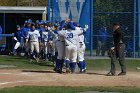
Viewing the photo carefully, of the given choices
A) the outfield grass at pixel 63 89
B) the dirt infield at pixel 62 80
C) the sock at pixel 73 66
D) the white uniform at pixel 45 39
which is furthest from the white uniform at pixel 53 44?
the outfield grass at pixel 63 89

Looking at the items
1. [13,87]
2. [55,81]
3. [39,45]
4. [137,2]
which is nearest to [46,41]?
[39,45]

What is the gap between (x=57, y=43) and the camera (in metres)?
17.8

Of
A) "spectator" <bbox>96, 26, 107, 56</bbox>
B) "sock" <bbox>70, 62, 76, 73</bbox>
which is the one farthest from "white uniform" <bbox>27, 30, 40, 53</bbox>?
"sock" <bbox>70, 62, 76, 73</bbox>

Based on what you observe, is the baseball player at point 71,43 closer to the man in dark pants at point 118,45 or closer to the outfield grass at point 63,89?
the man in dark pants at point 118,45

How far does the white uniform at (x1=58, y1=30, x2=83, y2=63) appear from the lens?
1684 cm

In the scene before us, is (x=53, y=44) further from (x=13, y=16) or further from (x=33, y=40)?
(x=13, y=16)

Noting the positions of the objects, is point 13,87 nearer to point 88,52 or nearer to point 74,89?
point 74,89

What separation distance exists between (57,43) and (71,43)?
114cm

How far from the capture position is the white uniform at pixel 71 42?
16844 mm

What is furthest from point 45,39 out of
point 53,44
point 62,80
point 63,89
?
point 63,89

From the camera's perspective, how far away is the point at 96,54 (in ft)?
88.7

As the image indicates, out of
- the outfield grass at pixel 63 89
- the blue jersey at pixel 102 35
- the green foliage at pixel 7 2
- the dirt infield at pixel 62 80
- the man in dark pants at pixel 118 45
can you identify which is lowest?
the outfield grass at pixel 63 89

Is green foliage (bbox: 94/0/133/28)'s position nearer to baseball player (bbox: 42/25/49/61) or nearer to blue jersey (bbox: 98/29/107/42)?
blue jersey (bbox: 98/29/107/42)

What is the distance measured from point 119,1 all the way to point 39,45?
20.0 feet
